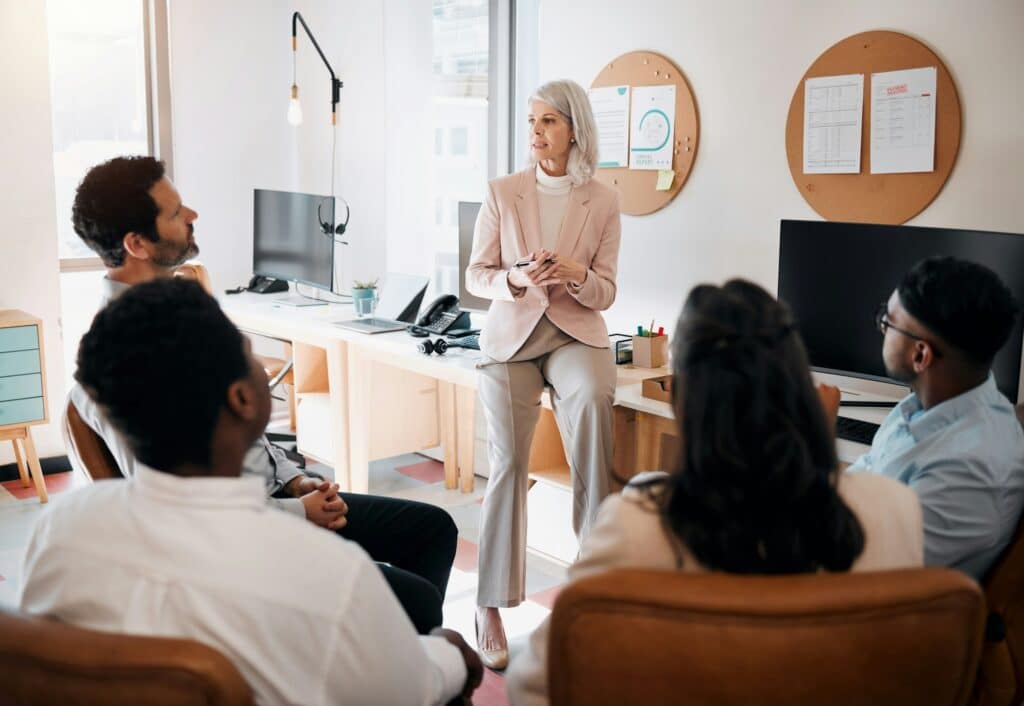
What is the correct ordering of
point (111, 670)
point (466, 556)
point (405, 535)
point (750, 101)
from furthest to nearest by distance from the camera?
1. point (466, 556)
2. point (750, 101)
3. point (405, 535)
4. point (111, 670)

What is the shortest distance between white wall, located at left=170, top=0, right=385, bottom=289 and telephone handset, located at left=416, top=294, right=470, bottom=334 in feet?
3.35

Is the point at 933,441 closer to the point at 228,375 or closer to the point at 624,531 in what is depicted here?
the point at 624,531

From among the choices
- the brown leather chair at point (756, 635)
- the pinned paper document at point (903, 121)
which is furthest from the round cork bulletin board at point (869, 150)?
the brown leather chair at point (756, 635)

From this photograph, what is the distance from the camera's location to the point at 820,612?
1.02 metres

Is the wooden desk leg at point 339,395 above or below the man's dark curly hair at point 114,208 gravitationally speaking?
below

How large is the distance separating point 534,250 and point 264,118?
280cm

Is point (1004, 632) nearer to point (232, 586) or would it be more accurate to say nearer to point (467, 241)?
point (232, 586)

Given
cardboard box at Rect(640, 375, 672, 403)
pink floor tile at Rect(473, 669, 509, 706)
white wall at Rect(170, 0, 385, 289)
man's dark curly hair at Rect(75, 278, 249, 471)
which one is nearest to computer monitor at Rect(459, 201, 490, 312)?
cardboard box at Rect(640, 375, 672, 403)

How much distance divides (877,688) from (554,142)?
2.04m

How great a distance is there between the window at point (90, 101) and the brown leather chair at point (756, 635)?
4011 millimetres

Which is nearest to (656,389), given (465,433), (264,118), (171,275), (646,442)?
(646,442)

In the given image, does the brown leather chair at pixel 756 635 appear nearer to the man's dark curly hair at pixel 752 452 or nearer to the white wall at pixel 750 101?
the man's dark curly hair at pixel 752 452

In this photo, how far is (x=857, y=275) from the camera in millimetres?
2643

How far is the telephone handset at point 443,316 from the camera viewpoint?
3.74 meters
